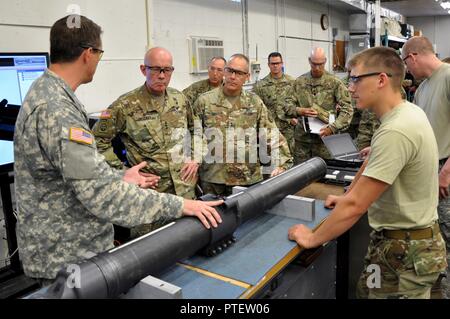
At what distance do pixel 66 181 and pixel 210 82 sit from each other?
319 cm

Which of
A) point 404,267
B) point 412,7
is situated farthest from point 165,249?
point 412,7

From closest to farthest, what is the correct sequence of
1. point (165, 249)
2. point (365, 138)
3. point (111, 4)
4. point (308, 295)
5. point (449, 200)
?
point (165, 249)
point (308, 295)
point (449, 200)
point (111, 4)
point (365, 138)

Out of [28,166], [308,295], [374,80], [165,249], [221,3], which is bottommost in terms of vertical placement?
[308,295]

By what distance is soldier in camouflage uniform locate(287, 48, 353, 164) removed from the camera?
4031 millimetres

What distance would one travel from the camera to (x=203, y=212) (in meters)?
1.52

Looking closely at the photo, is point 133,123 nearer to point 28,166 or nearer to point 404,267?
point 28,166

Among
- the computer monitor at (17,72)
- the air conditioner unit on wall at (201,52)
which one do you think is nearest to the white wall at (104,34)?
the computer monitor at (17,72)

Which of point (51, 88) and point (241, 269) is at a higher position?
point (51, 88)

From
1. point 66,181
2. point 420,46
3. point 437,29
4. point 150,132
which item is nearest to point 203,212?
point 66,181

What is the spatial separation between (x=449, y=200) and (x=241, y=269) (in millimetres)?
1691

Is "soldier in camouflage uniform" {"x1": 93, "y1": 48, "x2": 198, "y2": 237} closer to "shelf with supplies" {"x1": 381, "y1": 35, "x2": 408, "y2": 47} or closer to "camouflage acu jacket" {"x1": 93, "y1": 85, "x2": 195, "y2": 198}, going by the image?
"camouflage acu jacket" {"x1": 93, "y1": 85, "x2": 195, "y2": 198}

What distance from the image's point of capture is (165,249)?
4.33ft

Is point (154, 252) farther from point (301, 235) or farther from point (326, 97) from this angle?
point (326, 97)

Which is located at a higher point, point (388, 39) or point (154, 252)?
point (388, 39)
